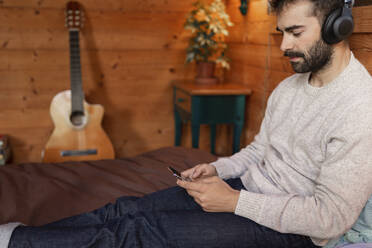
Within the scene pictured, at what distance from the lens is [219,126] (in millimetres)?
2844

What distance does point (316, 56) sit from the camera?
97 centimetres

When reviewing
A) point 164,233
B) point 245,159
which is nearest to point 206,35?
point 245,159

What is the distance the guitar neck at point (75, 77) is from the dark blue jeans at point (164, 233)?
1307 mm

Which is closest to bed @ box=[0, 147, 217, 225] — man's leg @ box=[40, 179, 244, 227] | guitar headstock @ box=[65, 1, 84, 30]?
man's leg @ box=[40, 179, 244, 227]

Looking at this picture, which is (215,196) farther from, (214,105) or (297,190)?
(214,105)

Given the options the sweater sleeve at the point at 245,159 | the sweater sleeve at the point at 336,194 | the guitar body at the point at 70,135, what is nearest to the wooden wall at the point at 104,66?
the guitar body at the point at 70,135

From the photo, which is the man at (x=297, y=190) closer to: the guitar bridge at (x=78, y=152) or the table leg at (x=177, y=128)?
the guitar bridge at (x=78, y=152)

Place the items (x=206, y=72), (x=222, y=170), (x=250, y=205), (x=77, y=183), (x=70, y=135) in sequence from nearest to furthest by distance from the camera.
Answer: (x=250, y=205) < (x=222, y=170) < (x=77, y=183) < (x=70, y=135) < (x=206, y=72)

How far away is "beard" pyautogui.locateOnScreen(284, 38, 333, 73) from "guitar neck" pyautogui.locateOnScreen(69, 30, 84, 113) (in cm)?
154

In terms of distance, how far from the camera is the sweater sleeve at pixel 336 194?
0.83 metres

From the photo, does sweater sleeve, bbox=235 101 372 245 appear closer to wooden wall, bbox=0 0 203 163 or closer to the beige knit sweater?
the beige knit sweater

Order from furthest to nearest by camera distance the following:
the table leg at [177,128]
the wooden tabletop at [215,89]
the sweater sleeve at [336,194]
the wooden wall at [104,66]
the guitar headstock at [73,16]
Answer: the table leg at [177,128], the wooden wall at [104,66], the guitar headstock at [73,16], the wooden tabletop at [215,89], the sweater sleeve at [336,194]

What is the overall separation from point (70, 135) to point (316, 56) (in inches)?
63.6

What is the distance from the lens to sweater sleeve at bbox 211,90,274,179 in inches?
49.2
